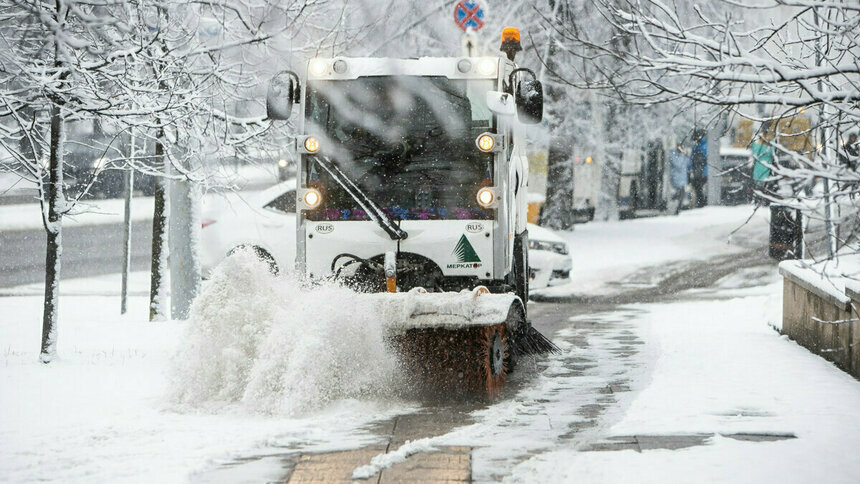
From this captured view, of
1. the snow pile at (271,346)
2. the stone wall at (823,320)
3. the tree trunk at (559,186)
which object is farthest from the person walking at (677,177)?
the snow pile at (271,346)

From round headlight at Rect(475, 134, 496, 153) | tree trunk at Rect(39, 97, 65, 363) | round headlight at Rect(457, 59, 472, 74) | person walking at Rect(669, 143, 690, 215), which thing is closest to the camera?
round headlight at Rect(475, 134, 496, 153)

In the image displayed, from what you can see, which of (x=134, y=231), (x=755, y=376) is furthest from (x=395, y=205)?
(x=134, y=231)

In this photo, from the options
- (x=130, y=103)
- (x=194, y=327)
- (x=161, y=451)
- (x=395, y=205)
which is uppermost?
(x=130, y=103)

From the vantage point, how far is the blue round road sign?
15.9m

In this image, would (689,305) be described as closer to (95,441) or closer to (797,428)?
(797,428)

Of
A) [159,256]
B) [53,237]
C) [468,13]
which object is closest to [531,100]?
[53,237]

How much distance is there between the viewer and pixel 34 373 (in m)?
8.98

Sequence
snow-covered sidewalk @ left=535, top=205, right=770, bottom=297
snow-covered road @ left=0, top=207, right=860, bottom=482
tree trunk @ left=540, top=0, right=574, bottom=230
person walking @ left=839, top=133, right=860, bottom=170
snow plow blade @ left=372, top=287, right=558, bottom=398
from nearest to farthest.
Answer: person walking @ left=839, top=133, right=860, bottom=170 < snow-covered road @ left=0, top=207, right=860, bottom=482 < snow plow blade @ left=372, top=287, right=558, bottom=398 < snow-covered sidewalk @ left=535, top=205, right=770, bottom=297 < tree trunk @ left=540, top=0, right=574, bottom=230

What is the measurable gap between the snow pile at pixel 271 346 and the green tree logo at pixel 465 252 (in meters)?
1.29

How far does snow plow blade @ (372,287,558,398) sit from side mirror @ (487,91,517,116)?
1.52m

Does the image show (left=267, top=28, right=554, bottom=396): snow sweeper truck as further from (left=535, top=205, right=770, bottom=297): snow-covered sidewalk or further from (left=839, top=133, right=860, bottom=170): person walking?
(left=535, top=205, right=770, bottom=297): snow-covered sidewalk

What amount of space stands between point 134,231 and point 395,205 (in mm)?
18329

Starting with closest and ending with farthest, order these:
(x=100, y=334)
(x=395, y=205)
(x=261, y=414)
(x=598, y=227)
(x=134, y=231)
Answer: (x=261, y=414), (x=395, y=205), (x=100, y=334), (x=134, y=231), (x=598, y=227)

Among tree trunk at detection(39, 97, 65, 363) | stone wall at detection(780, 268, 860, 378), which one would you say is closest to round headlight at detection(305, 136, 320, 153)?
tree trunk at detection(39, 97, 65, 363)
